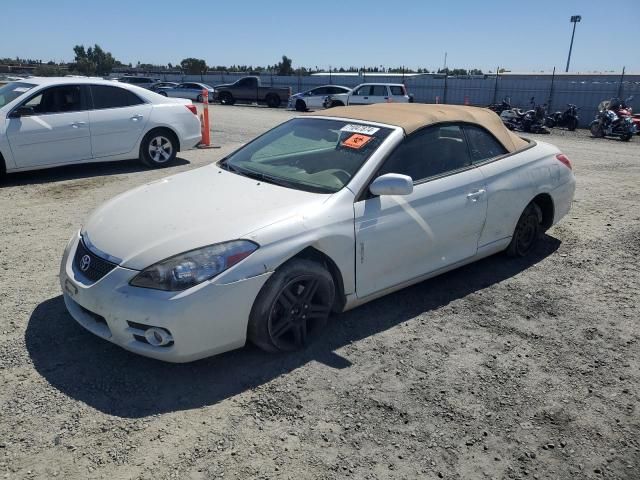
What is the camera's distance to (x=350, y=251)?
3.53 m

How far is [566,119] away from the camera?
20.3 metres

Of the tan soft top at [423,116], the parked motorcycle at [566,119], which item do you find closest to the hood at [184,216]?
the tan soft top at [423,116]

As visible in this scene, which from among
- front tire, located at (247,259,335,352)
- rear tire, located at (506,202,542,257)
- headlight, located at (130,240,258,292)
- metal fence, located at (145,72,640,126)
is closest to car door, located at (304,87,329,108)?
metal fence, located at (145,72,640,126)

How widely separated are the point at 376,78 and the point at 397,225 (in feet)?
107

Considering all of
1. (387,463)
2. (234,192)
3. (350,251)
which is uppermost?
(234,192)

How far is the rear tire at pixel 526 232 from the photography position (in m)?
5.01

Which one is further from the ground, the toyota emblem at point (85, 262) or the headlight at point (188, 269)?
the headlight at point (188, 269)

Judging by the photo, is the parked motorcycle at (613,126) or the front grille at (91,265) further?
the parked motorcycle at (613,126)

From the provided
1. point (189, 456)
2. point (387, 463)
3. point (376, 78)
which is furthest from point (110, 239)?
point (376, 78)

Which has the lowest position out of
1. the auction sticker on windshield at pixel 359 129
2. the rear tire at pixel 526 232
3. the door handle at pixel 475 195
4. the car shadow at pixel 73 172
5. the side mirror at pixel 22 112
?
the car shadow at pixel 73 172

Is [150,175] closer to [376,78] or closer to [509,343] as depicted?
[509,343]

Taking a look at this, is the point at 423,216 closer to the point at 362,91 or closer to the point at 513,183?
the point at 513,183

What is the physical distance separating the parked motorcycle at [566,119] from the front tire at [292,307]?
777 inches

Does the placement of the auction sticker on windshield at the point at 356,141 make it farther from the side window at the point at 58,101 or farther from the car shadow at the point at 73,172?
the car shadow at the point at 73,172
